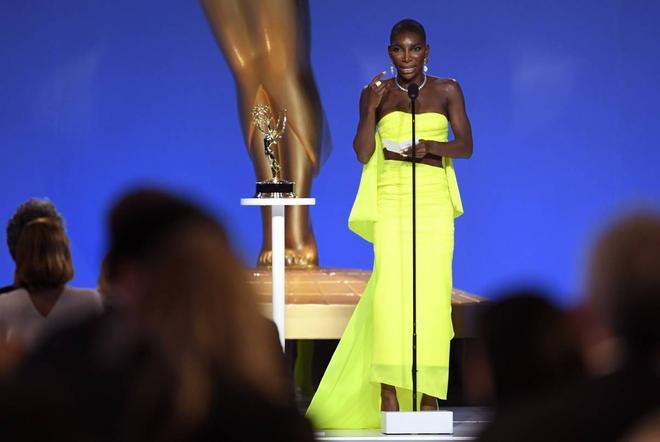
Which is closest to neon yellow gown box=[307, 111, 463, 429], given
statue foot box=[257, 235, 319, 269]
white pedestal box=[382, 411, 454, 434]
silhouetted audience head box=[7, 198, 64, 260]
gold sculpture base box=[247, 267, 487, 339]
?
white pedestal box=[382, 411, 454, 434]

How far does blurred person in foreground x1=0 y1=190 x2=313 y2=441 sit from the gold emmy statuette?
12.1 feet

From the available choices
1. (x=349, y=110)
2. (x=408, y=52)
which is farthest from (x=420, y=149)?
(x=349, y=110)

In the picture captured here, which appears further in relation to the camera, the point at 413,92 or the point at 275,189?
the point at 275,189

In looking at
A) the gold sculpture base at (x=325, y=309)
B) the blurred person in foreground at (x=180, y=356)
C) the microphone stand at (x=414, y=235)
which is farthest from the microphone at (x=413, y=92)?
the blurred person in foreground at (x=180, y=356)

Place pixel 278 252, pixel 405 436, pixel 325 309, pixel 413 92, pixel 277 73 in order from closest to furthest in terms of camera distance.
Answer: pixel 413 92 < pixel 405 436 < pixel 278 252 < pixel 325 309 < pixel 277 73

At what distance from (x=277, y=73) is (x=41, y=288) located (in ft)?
11.7

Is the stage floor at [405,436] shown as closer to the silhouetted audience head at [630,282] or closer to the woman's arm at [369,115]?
the woman's arm at [369,115]

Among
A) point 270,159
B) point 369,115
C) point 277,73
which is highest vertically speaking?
point 277,73

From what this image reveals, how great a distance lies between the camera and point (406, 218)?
16.6ft

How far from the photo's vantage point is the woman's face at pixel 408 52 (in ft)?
16.2

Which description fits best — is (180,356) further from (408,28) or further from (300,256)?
(300,256)

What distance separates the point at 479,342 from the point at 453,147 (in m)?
3.14

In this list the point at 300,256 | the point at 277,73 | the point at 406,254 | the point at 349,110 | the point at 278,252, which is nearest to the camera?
the point at 406,254

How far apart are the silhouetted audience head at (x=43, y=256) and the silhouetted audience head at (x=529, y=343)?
1.54m
